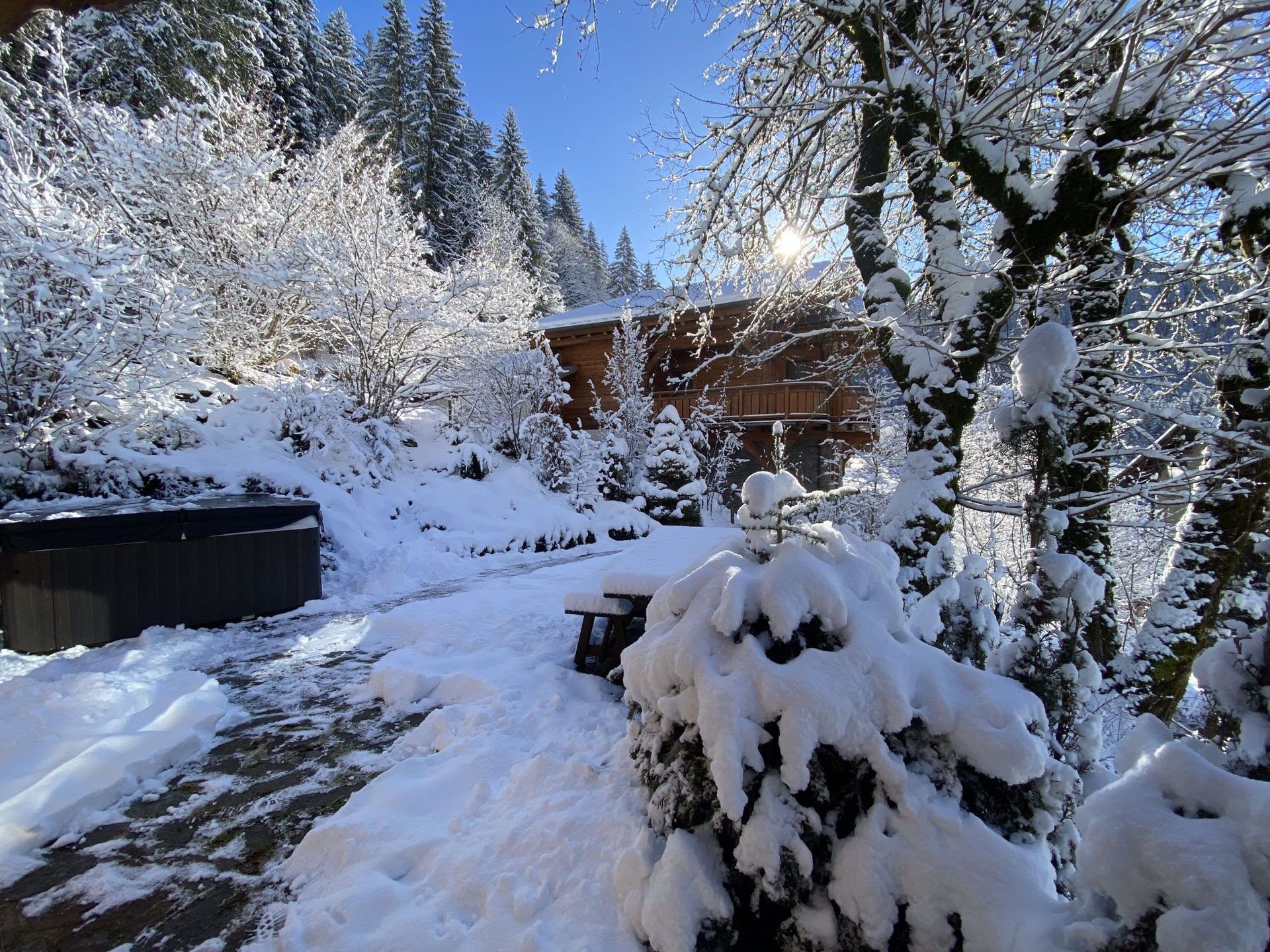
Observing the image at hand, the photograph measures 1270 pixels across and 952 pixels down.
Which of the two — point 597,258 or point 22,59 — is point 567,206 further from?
point 22,59

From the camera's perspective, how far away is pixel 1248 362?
146 inches

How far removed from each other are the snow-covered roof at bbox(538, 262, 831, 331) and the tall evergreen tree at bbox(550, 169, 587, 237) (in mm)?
18438

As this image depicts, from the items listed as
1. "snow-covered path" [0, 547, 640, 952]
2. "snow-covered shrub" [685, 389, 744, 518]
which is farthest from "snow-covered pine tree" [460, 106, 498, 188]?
"snow-covered path" [0, 547, 640, 952]

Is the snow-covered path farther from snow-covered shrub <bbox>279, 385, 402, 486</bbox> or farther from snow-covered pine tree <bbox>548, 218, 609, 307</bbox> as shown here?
snow-covered pine tree <bbox>548, 218, 609, 307</bbox>

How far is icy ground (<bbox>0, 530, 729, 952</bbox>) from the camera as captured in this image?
1914mm

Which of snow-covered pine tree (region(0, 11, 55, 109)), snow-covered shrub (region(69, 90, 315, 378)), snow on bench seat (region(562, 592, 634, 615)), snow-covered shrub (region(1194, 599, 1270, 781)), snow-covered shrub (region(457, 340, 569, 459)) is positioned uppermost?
snow-covered pine tree (region(0, 11, 55, 109))

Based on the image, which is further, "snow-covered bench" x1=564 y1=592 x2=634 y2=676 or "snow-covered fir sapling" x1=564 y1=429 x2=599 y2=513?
"snow-covered fir sapling" x1=564 y1=429 x2=599 y2=513

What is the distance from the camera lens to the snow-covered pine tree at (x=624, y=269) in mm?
36312

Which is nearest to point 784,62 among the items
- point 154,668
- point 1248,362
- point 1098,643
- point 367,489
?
point 1248,362

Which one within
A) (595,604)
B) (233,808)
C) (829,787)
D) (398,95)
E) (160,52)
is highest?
(398,95)

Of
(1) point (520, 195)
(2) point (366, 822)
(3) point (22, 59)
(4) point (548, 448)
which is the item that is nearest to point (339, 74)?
(1) point (520, 195)

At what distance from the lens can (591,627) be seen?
4.23 m

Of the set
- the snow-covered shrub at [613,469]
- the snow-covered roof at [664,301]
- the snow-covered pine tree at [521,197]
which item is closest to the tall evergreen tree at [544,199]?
the snow-covered pine tree at [521,197]

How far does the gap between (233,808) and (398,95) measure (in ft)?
95.7
